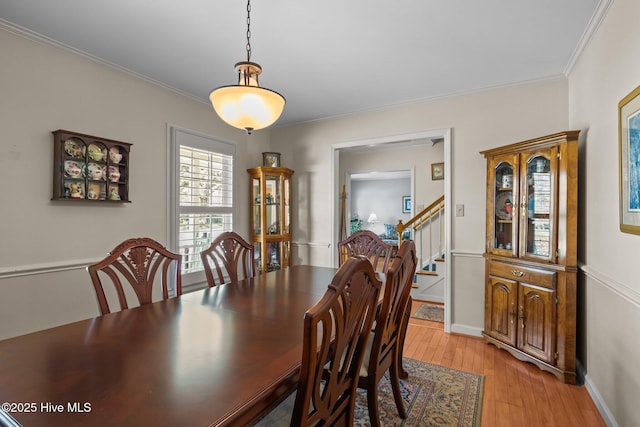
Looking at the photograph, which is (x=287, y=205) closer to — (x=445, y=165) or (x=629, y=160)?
(x=445, y=165)

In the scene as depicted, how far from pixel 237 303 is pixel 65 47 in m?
2.34

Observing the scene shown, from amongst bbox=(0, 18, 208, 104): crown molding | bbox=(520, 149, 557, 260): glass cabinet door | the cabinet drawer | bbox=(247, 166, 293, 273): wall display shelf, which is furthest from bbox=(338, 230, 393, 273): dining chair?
bbox=(0, 18, 208, 104): crown molding

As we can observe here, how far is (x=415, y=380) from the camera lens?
239 centimetres

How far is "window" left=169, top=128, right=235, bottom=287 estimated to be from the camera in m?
3.21

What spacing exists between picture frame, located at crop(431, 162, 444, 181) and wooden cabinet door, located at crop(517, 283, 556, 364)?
3.36m

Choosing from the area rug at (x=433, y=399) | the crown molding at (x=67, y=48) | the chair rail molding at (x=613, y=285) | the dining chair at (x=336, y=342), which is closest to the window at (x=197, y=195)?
the crown molding at (x=67, y=48)

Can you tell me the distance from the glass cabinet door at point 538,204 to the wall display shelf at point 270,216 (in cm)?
257

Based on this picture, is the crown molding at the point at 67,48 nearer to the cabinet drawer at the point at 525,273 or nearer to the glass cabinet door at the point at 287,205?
the glass cabinet door at the point at 287,205

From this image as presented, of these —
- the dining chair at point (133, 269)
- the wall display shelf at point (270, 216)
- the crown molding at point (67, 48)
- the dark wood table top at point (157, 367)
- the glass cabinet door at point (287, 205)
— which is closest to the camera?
the dark wood table top at point (157, 367)

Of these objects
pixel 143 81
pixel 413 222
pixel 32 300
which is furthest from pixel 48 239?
pixel 413 222

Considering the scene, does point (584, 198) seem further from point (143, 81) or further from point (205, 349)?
point (143, 81)

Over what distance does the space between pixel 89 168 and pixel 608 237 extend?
11.9 feet

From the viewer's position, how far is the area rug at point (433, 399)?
75.7 inches

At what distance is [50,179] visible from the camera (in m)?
2.32
